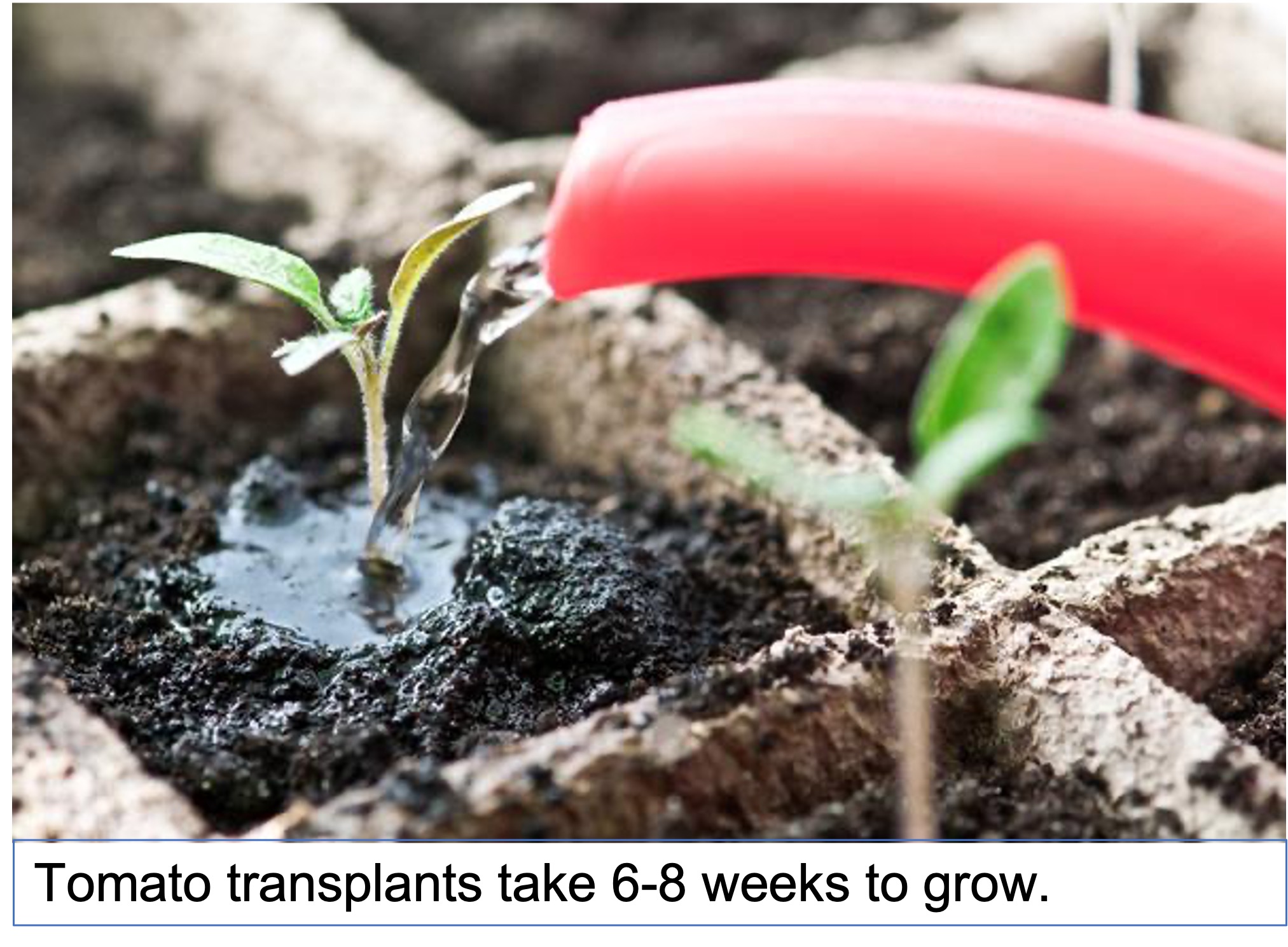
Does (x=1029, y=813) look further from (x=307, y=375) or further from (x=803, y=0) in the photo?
(x=803, y=0)

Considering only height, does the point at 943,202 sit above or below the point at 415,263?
above

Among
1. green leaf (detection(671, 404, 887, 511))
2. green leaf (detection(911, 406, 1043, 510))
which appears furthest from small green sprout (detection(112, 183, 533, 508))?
green leaf (detection(911, 406, 1043, 510))

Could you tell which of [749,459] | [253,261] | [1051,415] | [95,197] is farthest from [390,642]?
[95,197]

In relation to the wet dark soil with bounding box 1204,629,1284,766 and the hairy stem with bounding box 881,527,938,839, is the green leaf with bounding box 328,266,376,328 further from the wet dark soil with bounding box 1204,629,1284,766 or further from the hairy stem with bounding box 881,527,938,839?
the wet dark soil with bounding box 1204,629,1284,766

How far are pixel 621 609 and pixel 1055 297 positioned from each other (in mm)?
413

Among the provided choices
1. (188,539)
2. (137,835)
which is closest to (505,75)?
(188,539)

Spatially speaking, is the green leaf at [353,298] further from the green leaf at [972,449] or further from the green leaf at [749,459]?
the green leaf at [972,449]

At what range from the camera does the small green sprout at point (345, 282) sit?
1.08 m

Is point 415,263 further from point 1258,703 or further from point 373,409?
point 1258,703

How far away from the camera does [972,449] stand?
79 cm

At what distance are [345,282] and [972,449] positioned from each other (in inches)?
19.8

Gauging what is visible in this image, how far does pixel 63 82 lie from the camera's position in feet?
6.94

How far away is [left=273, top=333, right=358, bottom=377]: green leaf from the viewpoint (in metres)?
1.01
